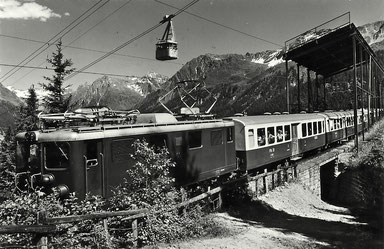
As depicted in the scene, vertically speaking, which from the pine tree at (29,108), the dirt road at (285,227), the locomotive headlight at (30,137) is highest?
the pine tree at (29,108)

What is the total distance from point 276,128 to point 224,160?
5.45 m

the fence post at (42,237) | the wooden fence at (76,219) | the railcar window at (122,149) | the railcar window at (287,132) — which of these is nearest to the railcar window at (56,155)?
the railcar window at (122,149)

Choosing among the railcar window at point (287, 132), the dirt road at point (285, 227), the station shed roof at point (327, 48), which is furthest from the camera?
the station shed roof at point (327, 48)

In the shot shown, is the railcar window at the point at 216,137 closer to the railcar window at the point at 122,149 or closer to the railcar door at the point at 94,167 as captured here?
the railcar window at the point at 122,149

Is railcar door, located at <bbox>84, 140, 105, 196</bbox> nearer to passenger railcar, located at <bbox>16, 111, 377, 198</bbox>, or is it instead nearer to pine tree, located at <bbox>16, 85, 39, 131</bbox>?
passenger railcar, located at <bbox>16, 111, 377, 198</bbox>

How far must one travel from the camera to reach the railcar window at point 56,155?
10281mm

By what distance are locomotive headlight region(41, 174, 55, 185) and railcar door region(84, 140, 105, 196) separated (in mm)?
1013

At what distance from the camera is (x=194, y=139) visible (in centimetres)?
1457

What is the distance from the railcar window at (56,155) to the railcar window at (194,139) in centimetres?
529

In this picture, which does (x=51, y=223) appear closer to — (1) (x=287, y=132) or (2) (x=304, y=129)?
(1) (x=287, y=132)

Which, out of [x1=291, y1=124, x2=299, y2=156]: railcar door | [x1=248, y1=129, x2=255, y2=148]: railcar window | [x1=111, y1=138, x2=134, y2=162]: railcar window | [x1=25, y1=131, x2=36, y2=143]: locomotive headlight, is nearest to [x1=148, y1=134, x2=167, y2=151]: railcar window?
[x1=111, y1=138, x2=134, y2=162]: railcar window

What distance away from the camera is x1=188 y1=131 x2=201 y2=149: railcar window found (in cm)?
1429

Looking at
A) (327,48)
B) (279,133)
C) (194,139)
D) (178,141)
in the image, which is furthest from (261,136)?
(327,48)

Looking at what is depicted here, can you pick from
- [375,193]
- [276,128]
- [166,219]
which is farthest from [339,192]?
[166,219]
